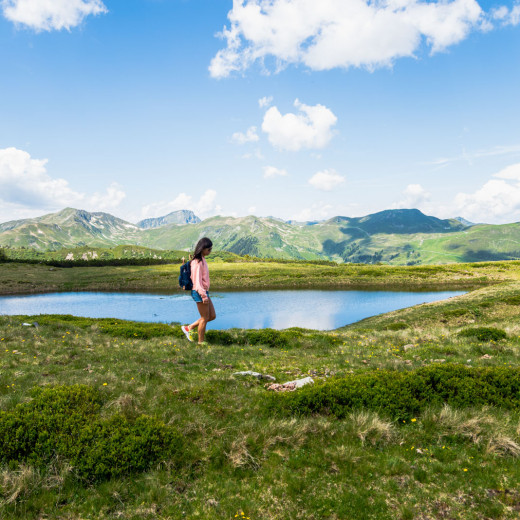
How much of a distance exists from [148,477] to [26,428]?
332cm

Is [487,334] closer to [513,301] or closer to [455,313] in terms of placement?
[455,313]

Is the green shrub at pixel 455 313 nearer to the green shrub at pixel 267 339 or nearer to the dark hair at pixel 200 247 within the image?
the green shrub at pixel 267 339

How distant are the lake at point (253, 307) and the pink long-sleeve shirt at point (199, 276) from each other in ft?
98.2

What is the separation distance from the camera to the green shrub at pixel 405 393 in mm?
8820

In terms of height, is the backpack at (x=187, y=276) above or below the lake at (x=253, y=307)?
above

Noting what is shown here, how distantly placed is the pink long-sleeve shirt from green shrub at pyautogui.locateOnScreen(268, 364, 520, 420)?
22.0 ft

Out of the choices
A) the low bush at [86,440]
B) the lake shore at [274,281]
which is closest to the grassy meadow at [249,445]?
the low bush at [86,440]

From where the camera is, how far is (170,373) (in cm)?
1225

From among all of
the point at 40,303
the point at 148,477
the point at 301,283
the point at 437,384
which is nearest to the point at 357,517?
the point at 148,477

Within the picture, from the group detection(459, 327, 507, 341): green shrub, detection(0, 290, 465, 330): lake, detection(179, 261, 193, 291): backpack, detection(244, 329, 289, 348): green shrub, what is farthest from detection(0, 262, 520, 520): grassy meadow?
detection(0, 290, 465, 330): lake

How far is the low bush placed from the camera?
6410 millimetres

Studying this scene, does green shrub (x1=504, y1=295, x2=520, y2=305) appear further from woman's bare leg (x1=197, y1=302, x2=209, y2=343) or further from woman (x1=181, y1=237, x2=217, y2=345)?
woman (x1=181, y1=237, x2=217, y2=345)

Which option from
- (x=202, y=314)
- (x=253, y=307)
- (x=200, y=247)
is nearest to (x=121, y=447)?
(x=200, y=247)

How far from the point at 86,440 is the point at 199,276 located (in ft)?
27.7
